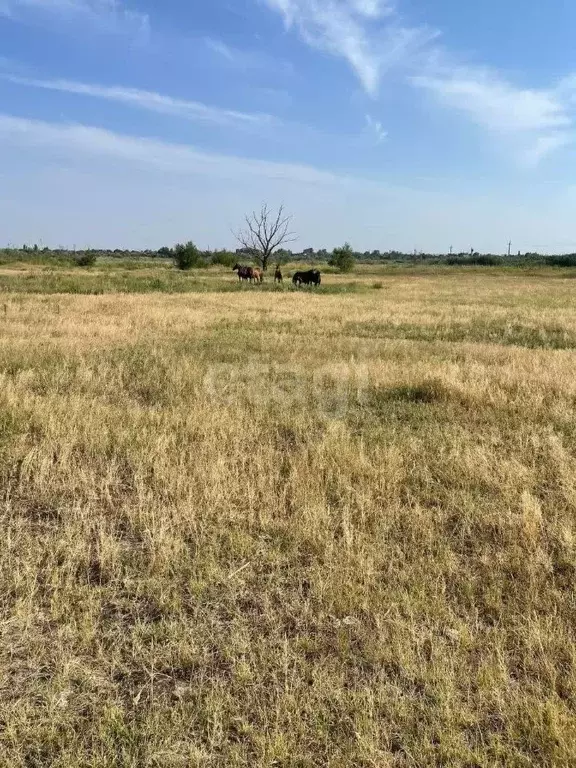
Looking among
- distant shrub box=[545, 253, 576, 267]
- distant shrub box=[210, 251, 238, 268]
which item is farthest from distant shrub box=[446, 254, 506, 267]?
distant shrub box=[210, 251, 238, 268]

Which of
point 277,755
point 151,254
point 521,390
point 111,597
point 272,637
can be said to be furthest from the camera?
point 151,254

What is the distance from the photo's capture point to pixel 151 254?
152250 millimetres

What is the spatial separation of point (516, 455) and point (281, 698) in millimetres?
4241

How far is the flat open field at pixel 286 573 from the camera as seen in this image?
2717 millimetres

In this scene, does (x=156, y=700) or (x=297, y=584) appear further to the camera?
(x=297, y=584)

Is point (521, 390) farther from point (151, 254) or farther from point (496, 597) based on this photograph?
point (151, 254)

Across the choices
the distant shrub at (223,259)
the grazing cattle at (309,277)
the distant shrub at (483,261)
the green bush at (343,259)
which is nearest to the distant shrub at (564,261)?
the distant shrub at (483,261)

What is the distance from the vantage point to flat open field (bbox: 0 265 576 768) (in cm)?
272

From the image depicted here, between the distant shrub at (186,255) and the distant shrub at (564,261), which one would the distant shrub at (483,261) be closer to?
the distant shrub at (564,261)

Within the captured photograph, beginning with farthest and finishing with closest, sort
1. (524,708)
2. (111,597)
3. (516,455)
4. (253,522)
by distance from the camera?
(516,455), (253,522), (111,597), (524,708)

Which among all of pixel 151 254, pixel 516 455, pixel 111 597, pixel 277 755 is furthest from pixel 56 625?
pixel 151 254

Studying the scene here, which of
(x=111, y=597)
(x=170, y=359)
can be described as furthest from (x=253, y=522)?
(x=170, y=359)

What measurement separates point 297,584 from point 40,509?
7.96 feet

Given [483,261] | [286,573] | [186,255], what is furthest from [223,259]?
[286,573]
